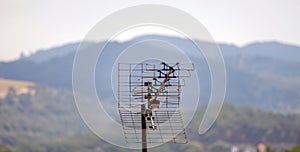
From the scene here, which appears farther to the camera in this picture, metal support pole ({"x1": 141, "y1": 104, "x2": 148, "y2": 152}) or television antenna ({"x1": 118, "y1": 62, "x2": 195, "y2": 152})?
television antenna ({"x1": 118, "y1": 62, "x2": 195, "y2": 152})

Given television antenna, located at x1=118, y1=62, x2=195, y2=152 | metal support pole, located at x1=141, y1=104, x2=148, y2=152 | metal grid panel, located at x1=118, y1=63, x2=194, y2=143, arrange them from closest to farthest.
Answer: metal support pole, located at x1=141, y1=104, x2=148, y2=152 → television antenna, located at x1=118, y1=62, x2=195, y2=152 → metal grid panel, located at x1=118, y1=63, x2=194, y2=143

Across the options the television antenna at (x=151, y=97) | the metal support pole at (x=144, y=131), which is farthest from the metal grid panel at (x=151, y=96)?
the metal support pole at (x=144, y=131)

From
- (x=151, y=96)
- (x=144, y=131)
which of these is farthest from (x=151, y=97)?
(x=144, y=131)

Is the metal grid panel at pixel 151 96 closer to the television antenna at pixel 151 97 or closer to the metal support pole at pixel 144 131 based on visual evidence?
the television antenna at pixel 151 97

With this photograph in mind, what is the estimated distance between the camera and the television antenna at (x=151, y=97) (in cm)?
1714

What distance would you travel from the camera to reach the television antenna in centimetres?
1714

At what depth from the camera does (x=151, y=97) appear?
1716 cm

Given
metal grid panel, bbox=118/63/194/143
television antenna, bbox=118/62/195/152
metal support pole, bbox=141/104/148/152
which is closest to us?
metal support pole, bbox=141/104/148/152

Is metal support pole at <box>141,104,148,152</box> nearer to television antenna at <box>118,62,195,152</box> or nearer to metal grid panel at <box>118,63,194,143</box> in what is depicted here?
television antenna at <box>118,62,195,152</box>

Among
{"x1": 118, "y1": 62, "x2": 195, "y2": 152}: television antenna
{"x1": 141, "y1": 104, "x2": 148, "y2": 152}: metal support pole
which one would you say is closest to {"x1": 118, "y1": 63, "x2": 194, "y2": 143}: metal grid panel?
{"x1": 118, "y1": 62, "x2": 195, "y2": 152}: television antenna

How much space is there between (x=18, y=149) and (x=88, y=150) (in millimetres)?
14596

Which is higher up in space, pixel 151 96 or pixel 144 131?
pixel 151 96

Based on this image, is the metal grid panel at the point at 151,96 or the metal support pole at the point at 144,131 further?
the metal grid panel at the point at 151,96

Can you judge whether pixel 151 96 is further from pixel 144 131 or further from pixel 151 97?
pixel 144 131
